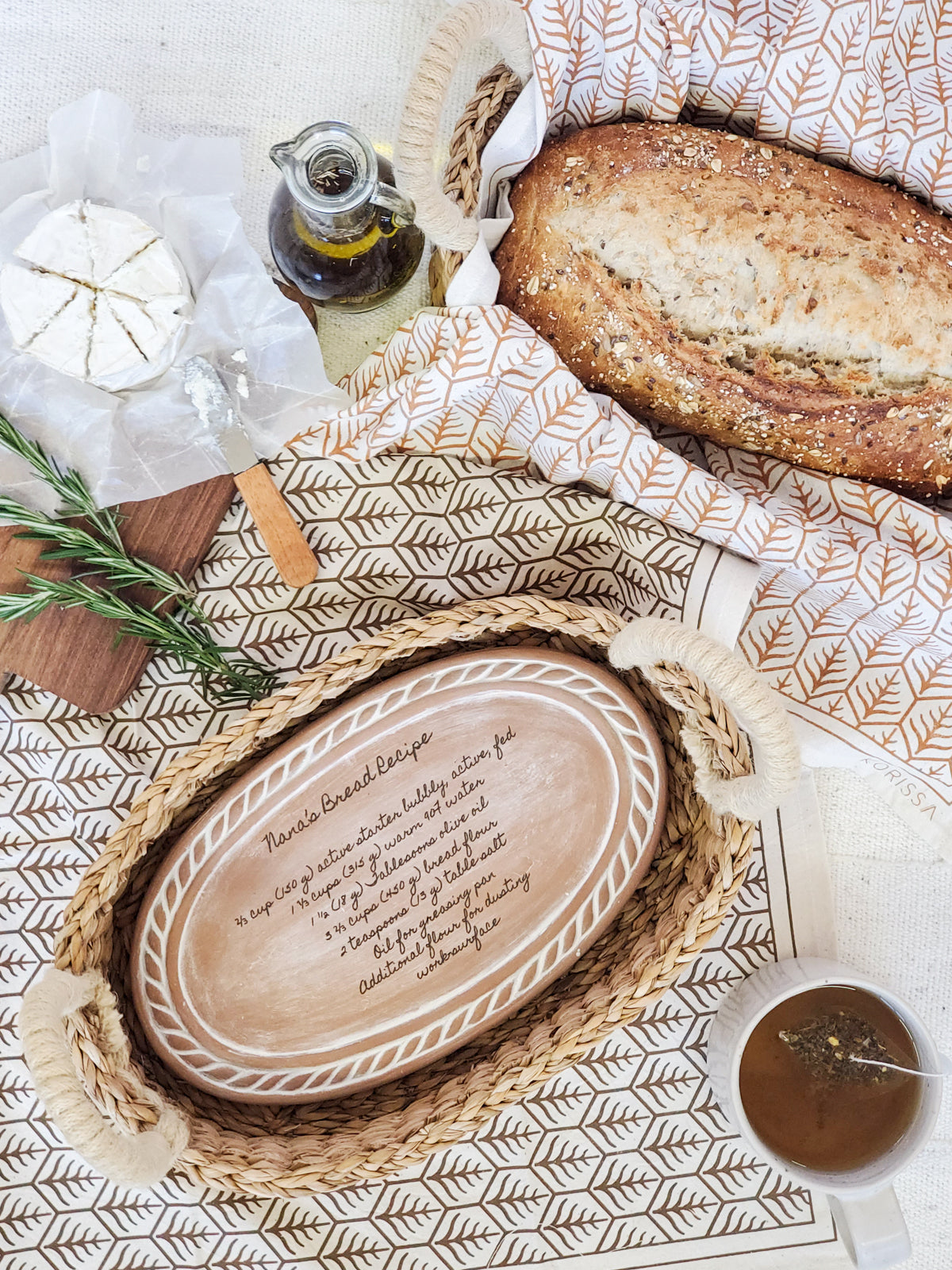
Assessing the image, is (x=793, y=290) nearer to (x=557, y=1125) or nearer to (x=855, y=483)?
(x=855, y=483)

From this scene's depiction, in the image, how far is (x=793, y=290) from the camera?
0.74 m

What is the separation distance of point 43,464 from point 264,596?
0.68ft

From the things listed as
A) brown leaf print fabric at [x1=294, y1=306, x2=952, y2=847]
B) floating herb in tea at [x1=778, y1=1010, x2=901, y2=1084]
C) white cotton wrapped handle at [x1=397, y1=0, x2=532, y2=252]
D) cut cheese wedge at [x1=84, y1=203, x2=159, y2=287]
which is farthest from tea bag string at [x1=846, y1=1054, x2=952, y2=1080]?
cut cheese wedge at [x1=84, y1=203, x2=159, y2=287]

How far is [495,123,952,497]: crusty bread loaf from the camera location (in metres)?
0.74

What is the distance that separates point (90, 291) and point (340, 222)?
0.20 meters

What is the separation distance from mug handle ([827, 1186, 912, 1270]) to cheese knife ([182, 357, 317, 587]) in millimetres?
730

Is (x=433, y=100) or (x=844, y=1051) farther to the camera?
(x=844, y=1051)

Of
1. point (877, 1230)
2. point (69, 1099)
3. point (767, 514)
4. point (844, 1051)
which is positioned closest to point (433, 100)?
point (767, 514)

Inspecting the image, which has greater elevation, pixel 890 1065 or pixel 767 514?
pixel 767 514

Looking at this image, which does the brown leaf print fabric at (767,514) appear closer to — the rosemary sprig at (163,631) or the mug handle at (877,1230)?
the rosemary sprig at (163,631)

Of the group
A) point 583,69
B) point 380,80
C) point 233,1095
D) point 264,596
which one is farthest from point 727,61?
point 233,1095

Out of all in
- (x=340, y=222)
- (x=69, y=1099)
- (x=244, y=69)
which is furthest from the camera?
(x=244, y=69)

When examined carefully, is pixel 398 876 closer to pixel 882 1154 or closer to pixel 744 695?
pixel 744 695

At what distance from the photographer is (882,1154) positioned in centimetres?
83
